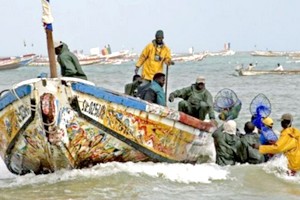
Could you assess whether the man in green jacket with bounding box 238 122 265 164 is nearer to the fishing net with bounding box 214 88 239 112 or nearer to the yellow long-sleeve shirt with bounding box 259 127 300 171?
the yellow long-sleeve shirt with bounding box 259 127 300 171

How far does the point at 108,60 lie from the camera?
95500 mm

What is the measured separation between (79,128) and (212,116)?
2.80m

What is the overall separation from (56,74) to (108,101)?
0.82 metres

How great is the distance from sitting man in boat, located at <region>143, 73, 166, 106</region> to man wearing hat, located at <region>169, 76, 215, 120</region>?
723 mm

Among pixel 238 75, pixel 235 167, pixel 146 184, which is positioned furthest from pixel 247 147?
pixel 238 75

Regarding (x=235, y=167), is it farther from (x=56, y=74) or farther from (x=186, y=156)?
(x=56, y=74)

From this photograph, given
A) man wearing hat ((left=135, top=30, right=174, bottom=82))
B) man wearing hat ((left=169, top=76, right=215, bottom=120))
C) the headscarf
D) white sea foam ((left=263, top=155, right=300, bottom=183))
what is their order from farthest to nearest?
man wearing hat ((left=135, top=30, right=174, bottom=82)), man wearing hat ((left=169, top=76, right=215, bottom=120)), the headscarf, white sea foam ((left=263, top=155, right=300, bottom=183))

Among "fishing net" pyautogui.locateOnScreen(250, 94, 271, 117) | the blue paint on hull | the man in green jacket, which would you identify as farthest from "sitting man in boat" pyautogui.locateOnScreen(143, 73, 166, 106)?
"fishing net" pyautogui.locateOnScreen(250, 94, 271, 117)

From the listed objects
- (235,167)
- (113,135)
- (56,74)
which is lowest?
(235,167)

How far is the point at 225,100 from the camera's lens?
12078mm


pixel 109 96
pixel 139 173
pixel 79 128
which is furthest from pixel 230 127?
pixel 79 128

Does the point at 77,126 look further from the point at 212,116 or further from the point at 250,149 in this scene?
the point at 250,149

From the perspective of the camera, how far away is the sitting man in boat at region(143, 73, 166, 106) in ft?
30.9

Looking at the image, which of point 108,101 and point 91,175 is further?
point 91,175
